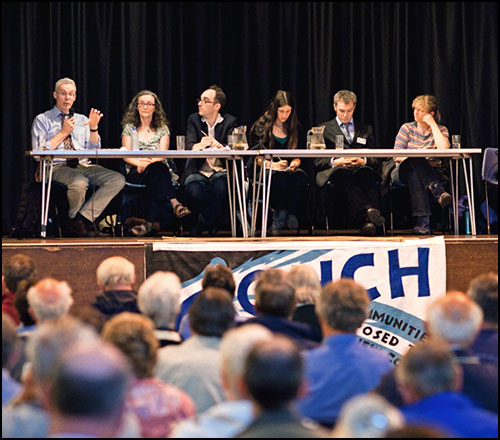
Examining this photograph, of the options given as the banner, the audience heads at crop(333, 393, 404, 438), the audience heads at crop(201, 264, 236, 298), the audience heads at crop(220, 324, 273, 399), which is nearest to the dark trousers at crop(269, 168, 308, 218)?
the banner

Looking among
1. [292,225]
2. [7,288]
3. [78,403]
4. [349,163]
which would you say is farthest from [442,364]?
[292,225]

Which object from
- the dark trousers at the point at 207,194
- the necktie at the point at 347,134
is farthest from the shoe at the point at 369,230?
the dark trousers at the point at 207,194

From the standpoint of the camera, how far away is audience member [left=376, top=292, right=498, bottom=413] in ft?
8.02

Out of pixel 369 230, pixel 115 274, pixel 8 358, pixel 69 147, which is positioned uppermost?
pixel 69 147

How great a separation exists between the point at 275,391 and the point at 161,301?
1.28 m

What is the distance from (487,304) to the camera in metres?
3.05

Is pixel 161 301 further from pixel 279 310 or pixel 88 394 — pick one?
pixel 88 394

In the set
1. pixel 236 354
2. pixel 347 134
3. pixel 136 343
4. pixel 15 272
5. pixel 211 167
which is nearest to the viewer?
pixel 236 354

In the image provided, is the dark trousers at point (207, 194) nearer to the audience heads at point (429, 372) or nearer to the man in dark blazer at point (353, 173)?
the man in dark blazer at point (353, 173)

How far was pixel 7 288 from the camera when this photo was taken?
12.9ft

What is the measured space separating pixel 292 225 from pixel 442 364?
451 cm

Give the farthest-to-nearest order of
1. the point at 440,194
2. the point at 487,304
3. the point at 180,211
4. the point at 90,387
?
the point at 180,211 < the point at 440,194 < the point at 487,304 < the point at 90,387

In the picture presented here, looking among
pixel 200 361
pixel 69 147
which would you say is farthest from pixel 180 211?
pixel 200 361

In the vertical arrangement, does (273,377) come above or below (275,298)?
below
